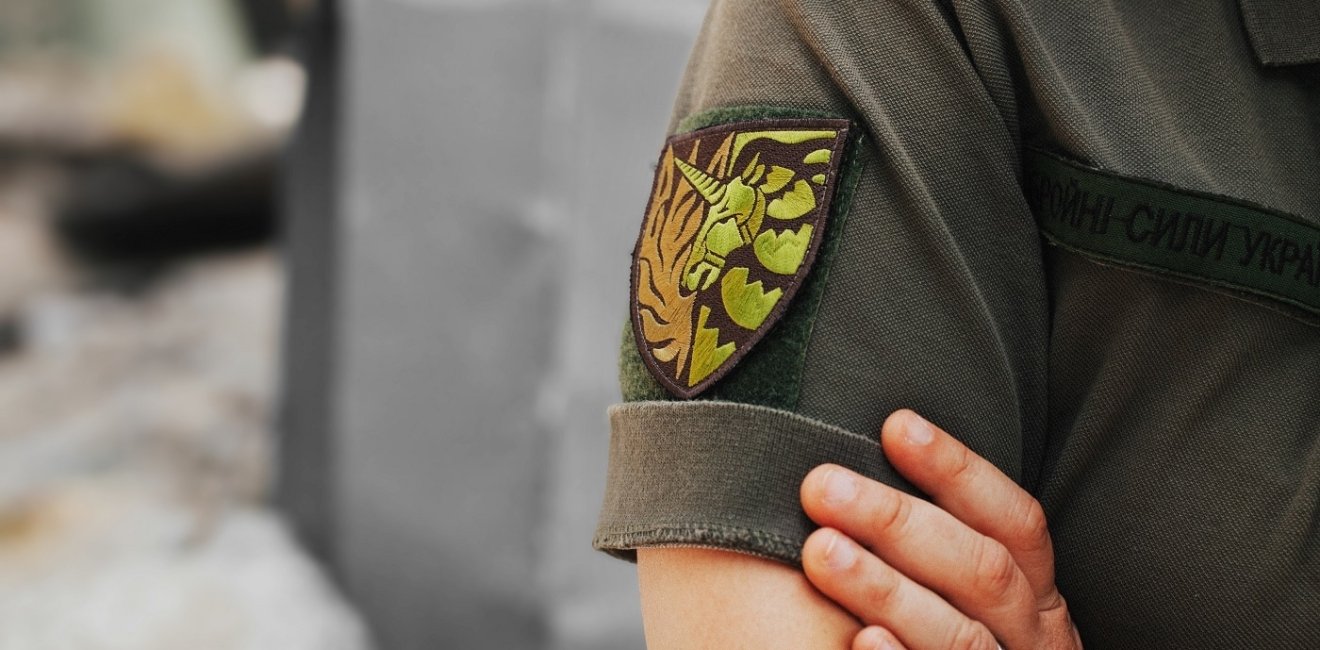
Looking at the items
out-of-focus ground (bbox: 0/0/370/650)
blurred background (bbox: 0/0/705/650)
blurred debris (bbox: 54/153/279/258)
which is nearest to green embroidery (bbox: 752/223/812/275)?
blurred background (bbox: 0/0/705/650)

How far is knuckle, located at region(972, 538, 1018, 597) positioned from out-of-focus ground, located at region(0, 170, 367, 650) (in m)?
1.23

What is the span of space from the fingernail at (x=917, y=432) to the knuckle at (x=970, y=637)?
0.29 feet

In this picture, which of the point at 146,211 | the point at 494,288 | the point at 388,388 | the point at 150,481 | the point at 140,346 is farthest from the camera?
the point at 146,211

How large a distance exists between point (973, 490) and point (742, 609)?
0.40 feet

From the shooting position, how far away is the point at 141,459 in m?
1.86

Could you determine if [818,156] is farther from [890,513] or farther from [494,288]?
[494,288]

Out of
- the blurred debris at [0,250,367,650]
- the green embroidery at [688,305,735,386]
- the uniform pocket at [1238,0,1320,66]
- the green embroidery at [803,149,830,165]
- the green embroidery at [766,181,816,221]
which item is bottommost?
the blurred debris at [0,250,367,650]

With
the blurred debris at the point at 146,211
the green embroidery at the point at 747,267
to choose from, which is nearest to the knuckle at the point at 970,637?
the green embroidery at the point at 747,267

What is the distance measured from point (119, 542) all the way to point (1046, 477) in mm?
1564

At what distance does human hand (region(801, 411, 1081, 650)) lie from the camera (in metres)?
0.46

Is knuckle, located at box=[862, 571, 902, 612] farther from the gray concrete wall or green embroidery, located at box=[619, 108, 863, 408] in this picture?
the gray concrete wall

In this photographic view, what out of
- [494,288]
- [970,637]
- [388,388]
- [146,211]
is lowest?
[146,211]

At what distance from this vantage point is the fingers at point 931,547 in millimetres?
464

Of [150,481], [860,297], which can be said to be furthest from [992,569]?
[150,481]
